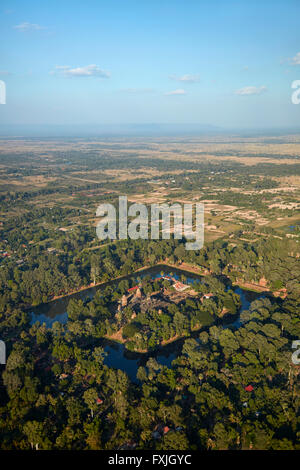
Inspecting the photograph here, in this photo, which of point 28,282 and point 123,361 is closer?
point 123,361

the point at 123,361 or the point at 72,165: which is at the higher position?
the point at 72,165

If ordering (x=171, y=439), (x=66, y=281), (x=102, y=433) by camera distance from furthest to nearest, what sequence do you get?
(x=66, y=281), (x=102, y=433), (x=171, y=439)

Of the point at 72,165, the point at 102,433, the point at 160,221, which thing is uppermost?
the point at 72,165

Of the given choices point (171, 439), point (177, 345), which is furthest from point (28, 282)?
point (171, 439)

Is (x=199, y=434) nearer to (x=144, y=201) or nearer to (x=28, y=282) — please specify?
(x=28, y=282)

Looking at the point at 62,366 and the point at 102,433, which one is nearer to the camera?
the point at 102,433

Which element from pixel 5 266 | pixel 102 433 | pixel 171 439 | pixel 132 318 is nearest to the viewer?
pixel 171 439

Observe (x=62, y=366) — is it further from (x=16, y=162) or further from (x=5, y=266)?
(x=16, y=162)

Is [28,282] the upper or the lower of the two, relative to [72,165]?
lower

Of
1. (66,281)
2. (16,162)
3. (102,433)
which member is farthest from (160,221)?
(16,162)
